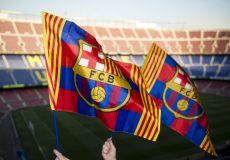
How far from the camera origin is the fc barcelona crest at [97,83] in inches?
256

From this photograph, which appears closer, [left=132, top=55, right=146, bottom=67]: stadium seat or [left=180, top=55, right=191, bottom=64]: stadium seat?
[left=132, top=55, right=146, bottom=67]: stadium seat

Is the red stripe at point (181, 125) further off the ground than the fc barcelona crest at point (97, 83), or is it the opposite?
the fc barcelona crest at point (97, 83)

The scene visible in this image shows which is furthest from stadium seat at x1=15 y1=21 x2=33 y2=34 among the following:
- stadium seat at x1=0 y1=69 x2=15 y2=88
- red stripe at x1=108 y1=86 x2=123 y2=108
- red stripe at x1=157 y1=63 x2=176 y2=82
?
red stripe at x1=108 y1=86 x2=123 y2=108

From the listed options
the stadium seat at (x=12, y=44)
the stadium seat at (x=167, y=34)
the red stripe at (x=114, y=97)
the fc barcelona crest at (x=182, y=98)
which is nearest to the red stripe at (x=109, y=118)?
the red stripe at (x=114, y=97)

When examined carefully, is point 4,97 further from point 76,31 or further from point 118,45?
point 76,31

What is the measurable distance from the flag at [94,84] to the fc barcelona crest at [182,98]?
1.57 metres

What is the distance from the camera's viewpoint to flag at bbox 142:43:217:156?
793 centimetres

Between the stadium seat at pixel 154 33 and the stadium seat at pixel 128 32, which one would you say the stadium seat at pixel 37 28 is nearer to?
the stadium seat at pixel 128 32

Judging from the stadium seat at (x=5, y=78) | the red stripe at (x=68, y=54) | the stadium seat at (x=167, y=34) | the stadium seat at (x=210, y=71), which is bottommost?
the stadium seat at (x=5, y=78)

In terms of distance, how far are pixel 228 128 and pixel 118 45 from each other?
100 feet

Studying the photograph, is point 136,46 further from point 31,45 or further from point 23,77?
point 23,77

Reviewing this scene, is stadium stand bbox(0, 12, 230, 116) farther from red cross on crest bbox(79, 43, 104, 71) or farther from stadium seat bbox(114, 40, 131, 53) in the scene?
red cross on crest bbox(79, 43, 104, 71)

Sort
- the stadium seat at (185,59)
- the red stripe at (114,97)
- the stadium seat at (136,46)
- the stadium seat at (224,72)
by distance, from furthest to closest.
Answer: the stadium seat at (185,59) → the stadium seat at (136,46) → the stadium seat at (224,72) → the red stripe at (114,97)

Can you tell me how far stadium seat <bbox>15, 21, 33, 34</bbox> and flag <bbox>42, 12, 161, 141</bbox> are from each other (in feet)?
128
